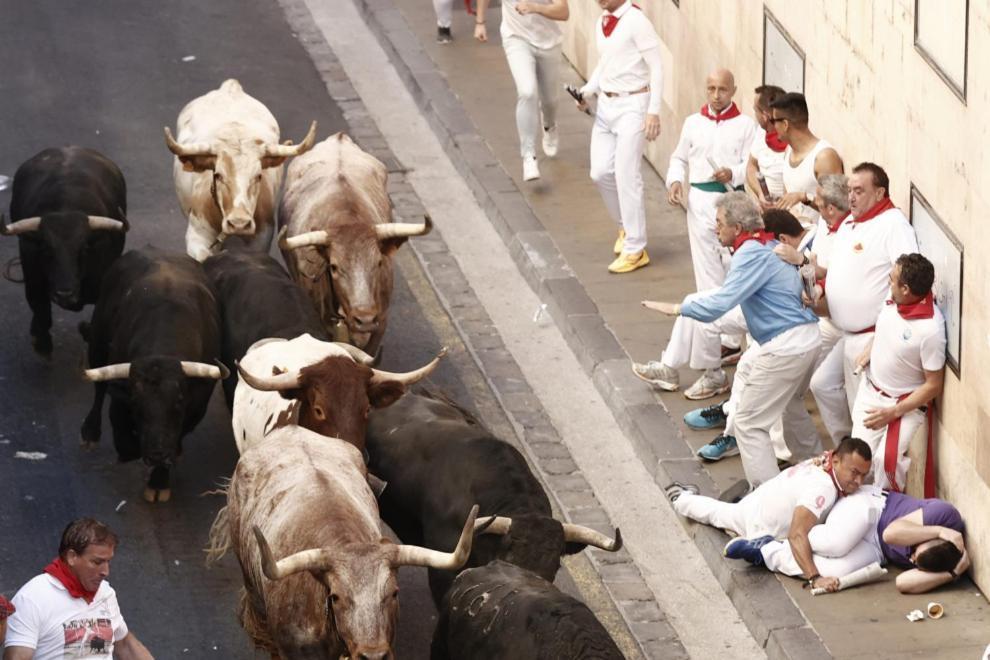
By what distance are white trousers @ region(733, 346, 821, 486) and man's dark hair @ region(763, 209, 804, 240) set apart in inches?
31.9

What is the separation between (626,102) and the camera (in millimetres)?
17062

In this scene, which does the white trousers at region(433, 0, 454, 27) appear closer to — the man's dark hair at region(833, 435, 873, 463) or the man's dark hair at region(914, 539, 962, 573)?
the man's dark hair at region(833, 435, 873, 463)

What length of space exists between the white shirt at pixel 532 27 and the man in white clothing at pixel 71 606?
10025 mm

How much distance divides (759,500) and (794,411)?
1.45m

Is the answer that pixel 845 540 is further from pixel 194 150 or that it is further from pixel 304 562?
pixel 194 150

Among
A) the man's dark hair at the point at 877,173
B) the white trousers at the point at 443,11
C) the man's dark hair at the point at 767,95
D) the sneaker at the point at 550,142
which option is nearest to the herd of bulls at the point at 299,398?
the man's dark hair at the point at 767,95

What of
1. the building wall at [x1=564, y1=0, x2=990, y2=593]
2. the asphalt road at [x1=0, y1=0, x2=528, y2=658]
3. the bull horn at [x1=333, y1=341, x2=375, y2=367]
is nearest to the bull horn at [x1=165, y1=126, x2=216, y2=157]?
the asphalt road at [x1=0, y1=0, x2=528, y2=658]

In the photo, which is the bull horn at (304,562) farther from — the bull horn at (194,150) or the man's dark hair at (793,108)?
the bull horn at (194,150)

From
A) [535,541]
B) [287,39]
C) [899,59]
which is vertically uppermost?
[899,59]

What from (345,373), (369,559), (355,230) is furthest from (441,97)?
(369,559)

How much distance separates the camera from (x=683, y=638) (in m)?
12.7

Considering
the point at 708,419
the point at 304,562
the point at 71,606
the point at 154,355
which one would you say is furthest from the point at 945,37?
the point at 71,606

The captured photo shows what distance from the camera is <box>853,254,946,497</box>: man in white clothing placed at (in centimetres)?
1266

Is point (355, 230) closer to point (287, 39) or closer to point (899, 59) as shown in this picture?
point (899, 59)
